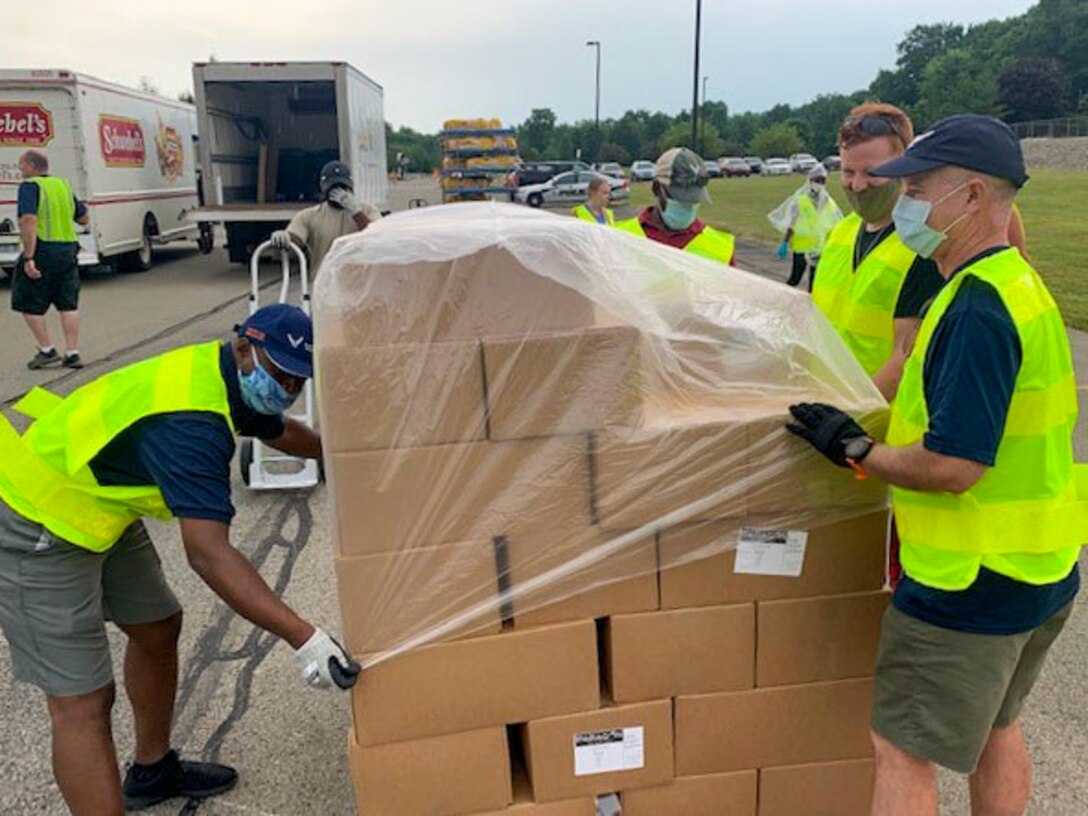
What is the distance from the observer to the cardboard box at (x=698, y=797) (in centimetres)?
225

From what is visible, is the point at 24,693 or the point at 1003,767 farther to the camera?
the point at 24,693

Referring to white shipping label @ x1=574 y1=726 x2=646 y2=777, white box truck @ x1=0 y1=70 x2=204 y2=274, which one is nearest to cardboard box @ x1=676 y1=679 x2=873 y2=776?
white shipping label @ x1=574 y1=726 x2=646 y2=777

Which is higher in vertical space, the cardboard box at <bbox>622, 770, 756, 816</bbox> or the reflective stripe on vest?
the reflective stripe on vest

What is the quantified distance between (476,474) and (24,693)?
212cm

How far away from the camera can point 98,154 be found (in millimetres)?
12758

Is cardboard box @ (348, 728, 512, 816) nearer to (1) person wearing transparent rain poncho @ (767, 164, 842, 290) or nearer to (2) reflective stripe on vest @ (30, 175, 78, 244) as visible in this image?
(2) reflective stripe on vest @ (30, 175, 78, 244)

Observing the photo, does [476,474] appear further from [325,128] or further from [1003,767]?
[325,128]

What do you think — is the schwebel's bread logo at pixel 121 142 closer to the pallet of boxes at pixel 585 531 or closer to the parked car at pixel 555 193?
the pallet of boxes at pixel 585 531

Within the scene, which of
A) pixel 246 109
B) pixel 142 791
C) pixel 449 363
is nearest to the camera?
pixel 449 363

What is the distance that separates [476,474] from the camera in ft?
6.45

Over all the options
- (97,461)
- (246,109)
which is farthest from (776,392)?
(246,109)

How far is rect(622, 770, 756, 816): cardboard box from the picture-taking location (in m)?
2.25

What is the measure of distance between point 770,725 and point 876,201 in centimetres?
156

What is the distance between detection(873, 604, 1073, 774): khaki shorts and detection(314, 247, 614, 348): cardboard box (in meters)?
1.03
